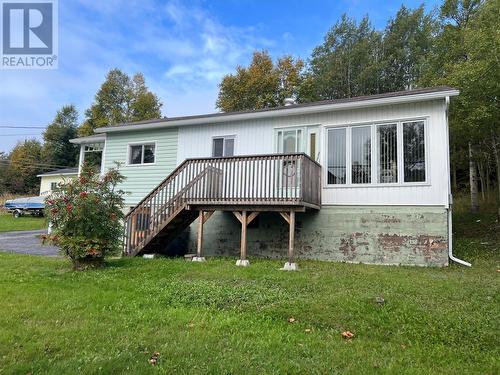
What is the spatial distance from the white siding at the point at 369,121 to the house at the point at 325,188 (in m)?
0.03

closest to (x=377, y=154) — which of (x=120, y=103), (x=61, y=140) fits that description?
(x=120, y=103)

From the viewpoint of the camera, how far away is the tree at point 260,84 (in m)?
29.4

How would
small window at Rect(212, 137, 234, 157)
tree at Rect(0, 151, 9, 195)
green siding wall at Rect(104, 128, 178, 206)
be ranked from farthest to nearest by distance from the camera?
tree at Rect(0, 151, 9, 195) < green siding wall at Rect(104, 128, 178, 206) < small window at Rect(212, 137, 234, 157)

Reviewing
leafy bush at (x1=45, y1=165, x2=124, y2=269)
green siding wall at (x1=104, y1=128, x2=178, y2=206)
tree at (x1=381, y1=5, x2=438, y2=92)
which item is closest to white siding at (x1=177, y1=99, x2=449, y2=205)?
green siding wall at (x1=104, y1=128, x2=178, y2=206)

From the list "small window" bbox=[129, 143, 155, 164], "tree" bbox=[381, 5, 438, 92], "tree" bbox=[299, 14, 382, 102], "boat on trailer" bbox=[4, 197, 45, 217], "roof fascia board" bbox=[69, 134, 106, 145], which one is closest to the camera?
"small window" bbox=[129, 143, 155, 164]

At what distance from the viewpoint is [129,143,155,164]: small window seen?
47.6 ft

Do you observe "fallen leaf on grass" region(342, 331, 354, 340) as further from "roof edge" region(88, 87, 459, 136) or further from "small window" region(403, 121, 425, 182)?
"roof edge" region(88, 87, 459, 136)

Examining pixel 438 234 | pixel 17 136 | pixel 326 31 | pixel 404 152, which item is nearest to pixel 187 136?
pixel 404 152

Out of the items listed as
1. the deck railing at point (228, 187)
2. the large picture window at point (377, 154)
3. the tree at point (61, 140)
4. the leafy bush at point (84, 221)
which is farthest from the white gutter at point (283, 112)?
the tree at point (61, 140)

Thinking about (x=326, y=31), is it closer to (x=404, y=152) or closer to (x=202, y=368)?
(x=404, y=152)

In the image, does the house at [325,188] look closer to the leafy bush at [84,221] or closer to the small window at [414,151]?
the small window at [414,151]

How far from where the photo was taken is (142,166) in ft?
47.7

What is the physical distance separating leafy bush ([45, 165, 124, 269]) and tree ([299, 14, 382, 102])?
21962mm

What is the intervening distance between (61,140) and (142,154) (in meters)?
33.4
